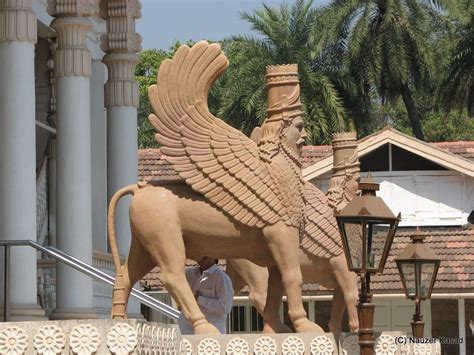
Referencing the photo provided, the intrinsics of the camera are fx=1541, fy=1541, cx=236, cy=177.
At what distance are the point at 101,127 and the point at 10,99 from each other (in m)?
6.10

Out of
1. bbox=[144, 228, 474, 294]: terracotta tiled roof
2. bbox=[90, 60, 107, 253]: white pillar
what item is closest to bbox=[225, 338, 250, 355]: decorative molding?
bbox=[90, 60, 107, 253]: white pillar

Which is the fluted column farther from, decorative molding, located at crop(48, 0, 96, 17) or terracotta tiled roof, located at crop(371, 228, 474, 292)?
terracotta tiled roof, located at crop(371, 228, 474, 292)

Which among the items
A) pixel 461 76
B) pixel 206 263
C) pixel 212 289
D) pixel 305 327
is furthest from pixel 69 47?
pixel 461 76

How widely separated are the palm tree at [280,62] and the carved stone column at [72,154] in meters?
32.3

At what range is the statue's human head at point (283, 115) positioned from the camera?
39.0 feet

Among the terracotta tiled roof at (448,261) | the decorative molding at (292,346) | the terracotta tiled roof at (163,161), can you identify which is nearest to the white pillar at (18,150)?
the decorative molding at (292,346)

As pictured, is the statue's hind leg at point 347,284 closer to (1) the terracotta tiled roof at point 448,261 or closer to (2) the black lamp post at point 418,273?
(2) the black lamp post at point 418,273

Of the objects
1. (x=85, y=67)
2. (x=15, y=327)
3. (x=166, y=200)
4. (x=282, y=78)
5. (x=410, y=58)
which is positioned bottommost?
(x=15, y=327)

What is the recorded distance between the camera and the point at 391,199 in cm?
3681

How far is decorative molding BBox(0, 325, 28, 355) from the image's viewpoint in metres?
8.91

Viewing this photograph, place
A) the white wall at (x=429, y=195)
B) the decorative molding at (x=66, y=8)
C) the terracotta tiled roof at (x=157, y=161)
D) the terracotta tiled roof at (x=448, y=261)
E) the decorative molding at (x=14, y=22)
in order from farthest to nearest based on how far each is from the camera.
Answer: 1. the white wall at (x=429, y=195)
2. the terracotta tiled roof at (x=157, y=161)
3. the terracotta tiled roof at (x=448, y=261)
4. the decorative molding at (x=66, y=8)
5. the decorative molding at (x=14, y=22)

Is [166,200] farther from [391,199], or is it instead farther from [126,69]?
[391,199]

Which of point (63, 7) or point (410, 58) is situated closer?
point (63, 7)

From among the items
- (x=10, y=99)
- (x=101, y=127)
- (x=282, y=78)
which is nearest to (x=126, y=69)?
(x=101, y=127)
